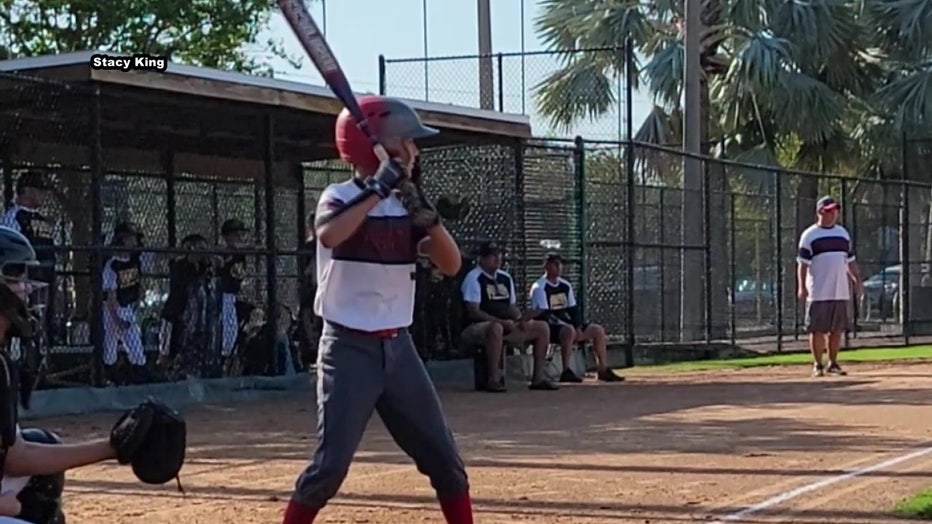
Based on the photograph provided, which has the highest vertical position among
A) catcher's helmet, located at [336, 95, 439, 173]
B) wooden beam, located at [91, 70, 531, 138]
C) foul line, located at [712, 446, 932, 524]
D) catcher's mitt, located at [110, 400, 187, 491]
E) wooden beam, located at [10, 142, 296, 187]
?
wooden beam, located at [91, 70, 531, 138]

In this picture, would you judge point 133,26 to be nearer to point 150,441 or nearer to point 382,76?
point 382,76

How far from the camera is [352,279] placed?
5949 mm

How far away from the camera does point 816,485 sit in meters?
8.70

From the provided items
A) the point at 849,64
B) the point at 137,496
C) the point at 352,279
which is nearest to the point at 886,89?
the point at 849,64

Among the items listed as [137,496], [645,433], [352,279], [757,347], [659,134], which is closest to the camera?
[352,279]

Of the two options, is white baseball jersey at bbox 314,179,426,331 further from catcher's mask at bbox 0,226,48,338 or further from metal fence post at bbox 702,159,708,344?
metal fence post at bbox 702,159,708,344

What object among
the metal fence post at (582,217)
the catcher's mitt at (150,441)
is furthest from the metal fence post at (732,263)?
the catcher's mitt at (150,441)

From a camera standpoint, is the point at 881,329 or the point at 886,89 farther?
the point at 886,89

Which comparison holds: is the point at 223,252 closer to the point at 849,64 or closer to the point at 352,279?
the point at 352,279

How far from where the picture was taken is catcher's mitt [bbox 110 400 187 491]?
4.55 meters

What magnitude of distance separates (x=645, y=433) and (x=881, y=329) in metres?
17.1

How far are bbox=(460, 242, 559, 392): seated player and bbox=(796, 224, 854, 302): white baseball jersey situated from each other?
2.85 meters

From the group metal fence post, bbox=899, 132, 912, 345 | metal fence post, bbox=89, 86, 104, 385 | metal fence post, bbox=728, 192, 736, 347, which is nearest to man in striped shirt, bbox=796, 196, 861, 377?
metal fence post, bbox=728, 192, 736, 347

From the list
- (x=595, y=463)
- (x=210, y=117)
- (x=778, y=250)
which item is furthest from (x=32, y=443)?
(x=778, y=250)
